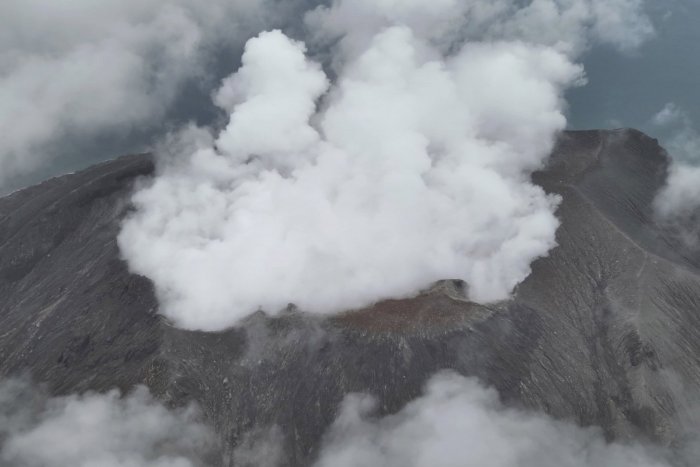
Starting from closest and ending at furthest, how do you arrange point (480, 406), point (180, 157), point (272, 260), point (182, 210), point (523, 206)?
1. point (480, 406)
2. point (272, 260)
3. point (182, 210)
4. point (523, 206)
5. point (180, 157)

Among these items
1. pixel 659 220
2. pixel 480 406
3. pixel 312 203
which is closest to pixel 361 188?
pixel 312 203

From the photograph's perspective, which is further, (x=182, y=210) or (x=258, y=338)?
(x=182, y=210)

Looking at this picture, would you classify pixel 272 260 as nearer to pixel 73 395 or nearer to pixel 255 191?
pixel 255 191

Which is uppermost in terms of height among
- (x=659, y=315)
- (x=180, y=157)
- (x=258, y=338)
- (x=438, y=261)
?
(x=180, y=157)

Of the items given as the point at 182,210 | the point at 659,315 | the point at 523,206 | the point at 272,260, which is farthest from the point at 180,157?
the point at 659,315

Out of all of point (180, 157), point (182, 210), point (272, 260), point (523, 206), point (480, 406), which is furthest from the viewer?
point (180, 157)

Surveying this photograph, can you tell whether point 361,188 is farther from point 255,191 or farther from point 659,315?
point 659,315

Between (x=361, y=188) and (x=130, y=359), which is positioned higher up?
(x=361, y=188)
